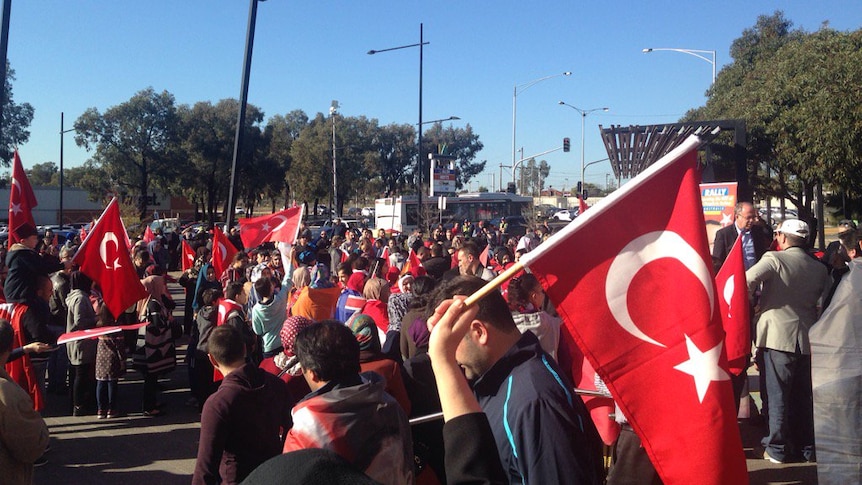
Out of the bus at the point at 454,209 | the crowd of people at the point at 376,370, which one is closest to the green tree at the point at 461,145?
the bus at the point at 454,209

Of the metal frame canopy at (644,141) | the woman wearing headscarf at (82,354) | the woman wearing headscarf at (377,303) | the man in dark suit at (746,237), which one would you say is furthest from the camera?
the metal frame canopy at (644,141)

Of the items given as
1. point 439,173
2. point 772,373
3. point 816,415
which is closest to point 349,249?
point 772,373

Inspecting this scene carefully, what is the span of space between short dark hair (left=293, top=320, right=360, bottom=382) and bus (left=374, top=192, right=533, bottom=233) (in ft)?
110

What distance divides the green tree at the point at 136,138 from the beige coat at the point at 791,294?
158ft

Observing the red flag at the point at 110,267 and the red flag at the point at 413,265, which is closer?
the red flag at the point at 110,267

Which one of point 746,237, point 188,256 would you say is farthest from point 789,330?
point 188,256

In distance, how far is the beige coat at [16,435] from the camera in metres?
3.47

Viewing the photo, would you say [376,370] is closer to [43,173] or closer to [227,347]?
[227,347]

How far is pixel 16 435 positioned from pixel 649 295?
10.0ft

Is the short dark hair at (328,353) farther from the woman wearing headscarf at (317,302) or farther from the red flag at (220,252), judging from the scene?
the red flag at (220,252)

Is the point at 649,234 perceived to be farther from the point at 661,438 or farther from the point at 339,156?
the point at 339,156

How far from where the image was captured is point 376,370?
4051mm

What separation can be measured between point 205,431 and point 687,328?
2364 millimetres

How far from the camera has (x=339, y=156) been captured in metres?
60.4
